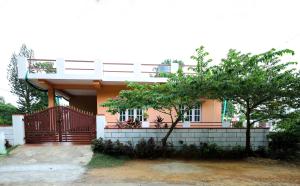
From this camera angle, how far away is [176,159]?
8.58 meters

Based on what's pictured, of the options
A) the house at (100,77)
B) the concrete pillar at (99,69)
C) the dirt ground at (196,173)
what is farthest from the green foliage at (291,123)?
the concrete pillar at (99,69)

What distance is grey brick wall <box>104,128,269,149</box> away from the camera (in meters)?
9.27

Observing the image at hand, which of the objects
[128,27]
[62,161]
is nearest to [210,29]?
[128,27]

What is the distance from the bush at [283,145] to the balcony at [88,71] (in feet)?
14.8

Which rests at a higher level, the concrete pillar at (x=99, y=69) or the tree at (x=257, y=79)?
the concrete pillar at (x=99, y=69)

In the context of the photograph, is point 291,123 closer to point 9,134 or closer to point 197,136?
point 197,136

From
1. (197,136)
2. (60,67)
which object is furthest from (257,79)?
(60,67)

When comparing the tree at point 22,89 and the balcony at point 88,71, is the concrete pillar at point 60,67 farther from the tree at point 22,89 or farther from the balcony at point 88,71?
the tree at point 22,89

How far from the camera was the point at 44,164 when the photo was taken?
703cm

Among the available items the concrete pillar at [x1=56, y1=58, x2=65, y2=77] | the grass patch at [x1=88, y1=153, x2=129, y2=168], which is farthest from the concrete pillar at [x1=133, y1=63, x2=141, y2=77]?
the grass patch at [x1=88, y1=153, x2=129, y2=168]

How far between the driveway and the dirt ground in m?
0.61

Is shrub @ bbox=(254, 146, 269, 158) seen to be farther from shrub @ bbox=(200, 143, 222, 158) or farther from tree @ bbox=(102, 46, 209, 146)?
tree @ bbox=(102, 46, 209, 146)

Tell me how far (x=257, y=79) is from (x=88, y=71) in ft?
24.4

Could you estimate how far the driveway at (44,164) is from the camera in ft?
18.1
